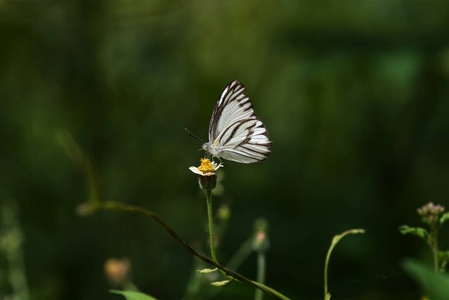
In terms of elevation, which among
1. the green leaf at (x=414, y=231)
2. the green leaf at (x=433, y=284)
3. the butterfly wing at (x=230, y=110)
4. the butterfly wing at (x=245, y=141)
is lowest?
the green leaf at (x=433, y=284)

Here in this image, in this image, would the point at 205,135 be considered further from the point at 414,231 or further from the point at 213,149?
the point at 414,231

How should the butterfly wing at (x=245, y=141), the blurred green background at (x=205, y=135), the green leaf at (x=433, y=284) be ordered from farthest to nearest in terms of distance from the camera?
the blurred green background at (x=205, y=135) → the butterfly wing at (x=245, y=141) → the green leaf at (x=433, y=284)

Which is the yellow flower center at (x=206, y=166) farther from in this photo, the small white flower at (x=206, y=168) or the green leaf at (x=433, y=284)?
the green leaf at (x=433, y=284)

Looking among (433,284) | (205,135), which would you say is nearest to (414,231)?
(433,284)

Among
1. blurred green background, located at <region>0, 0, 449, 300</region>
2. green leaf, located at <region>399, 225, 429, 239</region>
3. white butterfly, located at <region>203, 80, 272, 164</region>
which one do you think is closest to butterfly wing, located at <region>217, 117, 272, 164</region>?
white butterfly, located at <region>203, 80, 272, 164</region>

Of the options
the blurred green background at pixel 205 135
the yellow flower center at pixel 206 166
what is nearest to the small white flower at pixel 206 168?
the yellow flower center at pixel 206 166

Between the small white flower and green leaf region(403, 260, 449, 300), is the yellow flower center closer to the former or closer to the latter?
the small white flower

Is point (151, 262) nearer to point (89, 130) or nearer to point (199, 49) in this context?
point (89, 130)

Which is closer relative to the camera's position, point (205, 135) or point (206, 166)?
point (206, 166)
